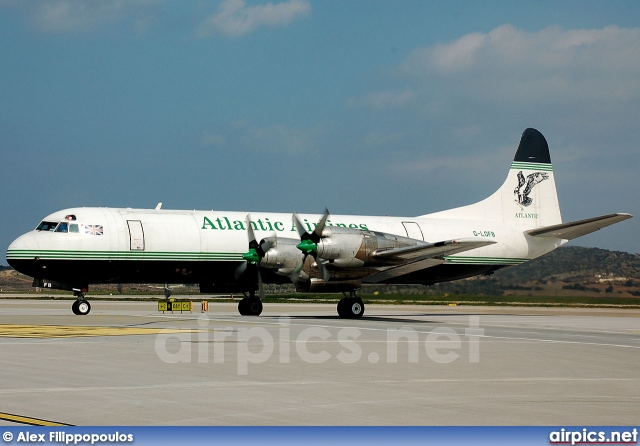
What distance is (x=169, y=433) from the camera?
9.27 meters

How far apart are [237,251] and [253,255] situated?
5.00 feet

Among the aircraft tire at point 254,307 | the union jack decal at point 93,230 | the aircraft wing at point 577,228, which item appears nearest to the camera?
the union jack decal at point 93,230

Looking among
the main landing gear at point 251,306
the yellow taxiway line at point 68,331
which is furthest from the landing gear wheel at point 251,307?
the yellow taxiway line at point 68,331

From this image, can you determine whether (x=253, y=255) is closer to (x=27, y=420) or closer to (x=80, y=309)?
(x=80, y=309)

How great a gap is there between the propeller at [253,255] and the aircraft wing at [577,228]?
1596 cm

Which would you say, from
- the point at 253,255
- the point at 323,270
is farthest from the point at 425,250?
the point at 253,255

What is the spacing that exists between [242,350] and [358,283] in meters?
15.3

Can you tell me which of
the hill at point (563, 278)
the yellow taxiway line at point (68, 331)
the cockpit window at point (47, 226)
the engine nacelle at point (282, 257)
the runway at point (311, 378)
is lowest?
the runway at point (311, 378)

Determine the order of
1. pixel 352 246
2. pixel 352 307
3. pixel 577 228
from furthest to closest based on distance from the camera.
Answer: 1. pixel 577 228
2. pixel 352 307
3. pixel 352 246

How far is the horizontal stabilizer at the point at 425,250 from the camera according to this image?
3312cm

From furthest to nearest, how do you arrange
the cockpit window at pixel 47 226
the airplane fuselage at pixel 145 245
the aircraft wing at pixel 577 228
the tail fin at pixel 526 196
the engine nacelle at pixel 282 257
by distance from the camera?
the tail fin at pixel 526 196, the aircraft wing at pixel 577 228, the cockpit window at pixel 47 226, the airplane fuselage at pixel 145 245, the engine nacelle at pixel 282 257

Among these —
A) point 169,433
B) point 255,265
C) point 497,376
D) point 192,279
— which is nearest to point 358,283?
point 255,265

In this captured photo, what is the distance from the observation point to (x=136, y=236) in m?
35.3

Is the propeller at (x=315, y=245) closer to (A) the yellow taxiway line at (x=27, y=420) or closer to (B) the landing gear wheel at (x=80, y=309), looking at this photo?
(B) the landing gear wheel at (x=80, y=309)
